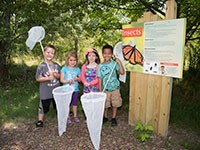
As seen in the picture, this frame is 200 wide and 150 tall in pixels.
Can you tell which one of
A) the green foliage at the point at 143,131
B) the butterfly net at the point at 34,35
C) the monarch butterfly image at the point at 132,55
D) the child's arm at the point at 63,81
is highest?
the butterfly net at the point at 34,35

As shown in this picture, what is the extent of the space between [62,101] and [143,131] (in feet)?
4.92

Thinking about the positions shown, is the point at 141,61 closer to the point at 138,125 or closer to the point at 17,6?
the point at 138,125

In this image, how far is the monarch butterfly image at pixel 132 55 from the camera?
377cm

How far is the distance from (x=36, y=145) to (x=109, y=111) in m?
1.91

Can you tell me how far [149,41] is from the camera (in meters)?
3.54

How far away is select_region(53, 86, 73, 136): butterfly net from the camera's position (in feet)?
11.2

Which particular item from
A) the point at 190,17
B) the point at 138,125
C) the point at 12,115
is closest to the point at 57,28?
the point at 12,115

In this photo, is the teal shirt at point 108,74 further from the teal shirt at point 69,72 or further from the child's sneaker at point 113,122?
the child's sneaker at point 113,122

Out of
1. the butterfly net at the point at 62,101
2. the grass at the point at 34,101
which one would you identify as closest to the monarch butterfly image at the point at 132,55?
the butterfly net at the point at 62,101

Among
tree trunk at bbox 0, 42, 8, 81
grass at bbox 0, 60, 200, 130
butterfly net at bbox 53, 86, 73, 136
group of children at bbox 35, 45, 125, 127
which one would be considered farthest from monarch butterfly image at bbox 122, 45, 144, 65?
tree trunk at bbox 0, 42, 8, 81

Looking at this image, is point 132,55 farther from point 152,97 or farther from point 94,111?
point 94,111

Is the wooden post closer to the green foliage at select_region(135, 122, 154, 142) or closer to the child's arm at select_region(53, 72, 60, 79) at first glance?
the green foliage at select_region(135, 122, 154, 142)

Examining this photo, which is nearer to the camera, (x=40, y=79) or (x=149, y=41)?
(x=149, y=41)

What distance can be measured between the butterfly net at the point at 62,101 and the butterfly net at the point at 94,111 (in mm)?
506
